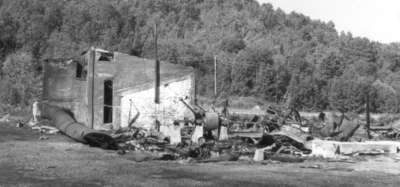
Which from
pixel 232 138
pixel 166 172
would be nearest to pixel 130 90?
pixel 232 138

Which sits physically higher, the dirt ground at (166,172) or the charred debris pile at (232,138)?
the charred debris pile at (232,138)

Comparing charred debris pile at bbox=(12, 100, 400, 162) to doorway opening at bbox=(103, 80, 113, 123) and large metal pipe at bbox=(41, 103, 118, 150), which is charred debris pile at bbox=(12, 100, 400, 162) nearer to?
large metal pipe at bbox=(41, 103, 118, 150)

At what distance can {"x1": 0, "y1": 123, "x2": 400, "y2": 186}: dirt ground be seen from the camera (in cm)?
1121

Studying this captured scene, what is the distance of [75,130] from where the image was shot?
2222 cm

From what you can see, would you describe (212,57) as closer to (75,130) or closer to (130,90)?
(130,90)

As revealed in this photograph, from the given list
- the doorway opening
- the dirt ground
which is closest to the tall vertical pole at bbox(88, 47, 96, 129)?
the doorway opening

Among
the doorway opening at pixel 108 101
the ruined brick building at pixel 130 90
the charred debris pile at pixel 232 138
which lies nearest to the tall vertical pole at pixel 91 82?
the ruined brick building at pixel 130 90

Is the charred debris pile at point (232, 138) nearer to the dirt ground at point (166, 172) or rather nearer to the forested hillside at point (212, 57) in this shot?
the dirt ground at point (166, 172)

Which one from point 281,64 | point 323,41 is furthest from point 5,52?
point 323,41

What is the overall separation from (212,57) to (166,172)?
8663 centimetres

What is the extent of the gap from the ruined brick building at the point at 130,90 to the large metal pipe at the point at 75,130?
1711mm

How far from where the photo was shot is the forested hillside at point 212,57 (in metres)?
72.9

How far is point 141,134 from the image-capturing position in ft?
73.7

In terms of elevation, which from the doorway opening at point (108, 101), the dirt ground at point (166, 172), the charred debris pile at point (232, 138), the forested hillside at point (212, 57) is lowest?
the dirt ground at point (166, 172)
